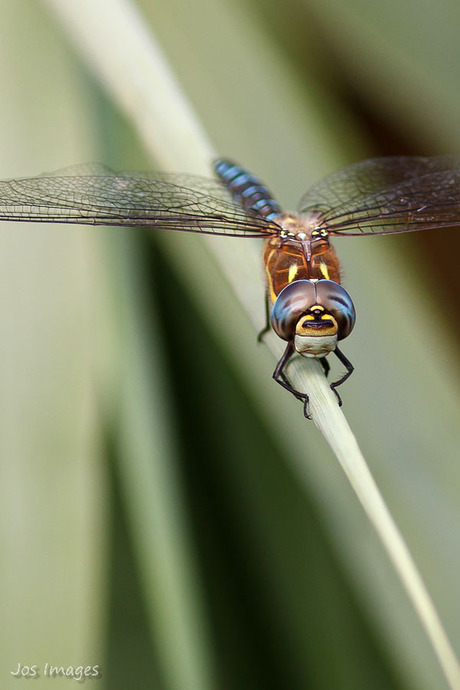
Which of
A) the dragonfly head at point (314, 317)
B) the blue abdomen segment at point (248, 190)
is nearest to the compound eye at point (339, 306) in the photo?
the dragonfly head at point (314, 317)

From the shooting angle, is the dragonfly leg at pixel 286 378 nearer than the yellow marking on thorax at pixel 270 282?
Yes

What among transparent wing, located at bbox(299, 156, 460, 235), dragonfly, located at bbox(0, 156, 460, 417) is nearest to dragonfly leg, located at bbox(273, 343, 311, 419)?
dragonfly, located at bbox(0, 156, 460, 417)

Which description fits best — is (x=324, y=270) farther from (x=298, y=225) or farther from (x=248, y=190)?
(x=248, y=190)

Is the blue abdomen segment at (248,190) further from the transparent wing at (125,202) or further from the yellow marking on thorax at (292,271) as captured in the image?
the yellow marking on thorax at (292,271)

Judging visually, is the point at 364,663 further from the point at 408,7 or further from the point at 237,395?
the point at 408,7

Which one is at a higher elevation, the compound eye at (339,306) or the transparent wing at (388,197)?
the transparent wing at (388,197)

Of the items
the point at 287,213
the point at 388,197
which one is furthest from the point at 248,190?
the point at 388,197

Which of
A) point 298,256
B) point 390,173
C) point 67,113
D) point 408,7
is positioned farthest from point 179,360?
point 408,7

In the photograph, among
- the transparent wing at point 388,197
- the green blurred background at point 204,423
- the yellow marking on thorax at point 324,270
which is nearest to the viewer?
the green blurred background at point 204,423
